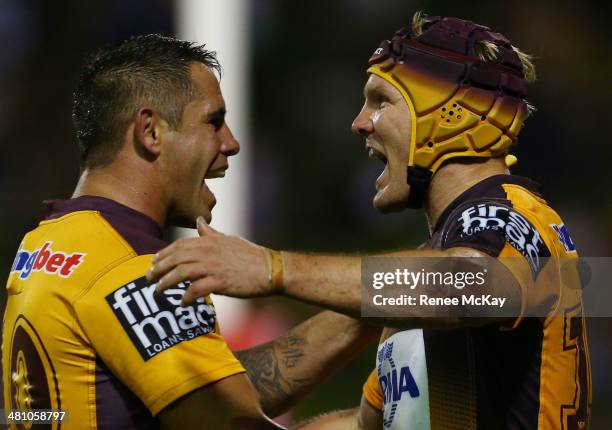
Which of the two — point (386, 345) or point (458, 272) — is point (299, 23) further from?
point (458, 272)

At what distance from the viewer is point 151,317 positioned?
12.0 ft

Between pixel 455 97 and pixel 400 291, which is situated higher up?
pixel 455 97

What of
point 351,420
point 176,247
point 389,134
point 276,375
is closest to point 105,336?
point 176,247

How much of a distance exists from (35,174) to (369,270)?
22.3 feet

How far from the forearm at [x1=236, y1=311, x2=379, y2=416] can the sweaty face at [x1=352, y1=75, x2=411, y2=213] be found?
0.66 m

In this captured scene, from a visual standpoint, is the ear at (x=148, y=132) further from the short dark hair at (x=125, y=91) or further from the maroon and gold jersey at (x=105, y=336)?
the maroon and gold jersey at (x=105, y=336)

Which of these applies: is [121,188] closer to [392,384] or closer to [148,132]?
[148,132]

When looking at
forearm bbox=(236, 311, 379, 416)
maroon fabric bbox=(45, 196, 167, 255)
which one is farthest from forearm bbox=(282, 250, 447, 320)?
forearm bbox=(236, 311, 379, 416)

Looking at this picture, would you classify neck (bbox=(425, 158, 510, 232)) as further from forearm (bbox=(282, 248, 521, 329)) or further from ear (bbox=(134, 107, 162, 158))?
ear (bbox=(134, 107, 162, 158))

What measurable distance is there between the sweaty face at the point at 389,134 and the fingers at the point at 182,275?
1.48 meters

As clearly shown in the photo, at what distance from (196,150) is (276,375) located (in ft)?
3.79

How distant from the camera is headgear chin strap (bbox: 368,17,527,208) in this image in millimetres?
4258

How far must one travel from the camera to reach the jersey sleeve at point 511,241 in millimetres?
3408

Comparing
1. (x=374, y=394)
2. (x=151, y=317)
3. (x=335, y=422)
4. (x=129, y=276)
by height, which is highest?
(x=129, y=276)
